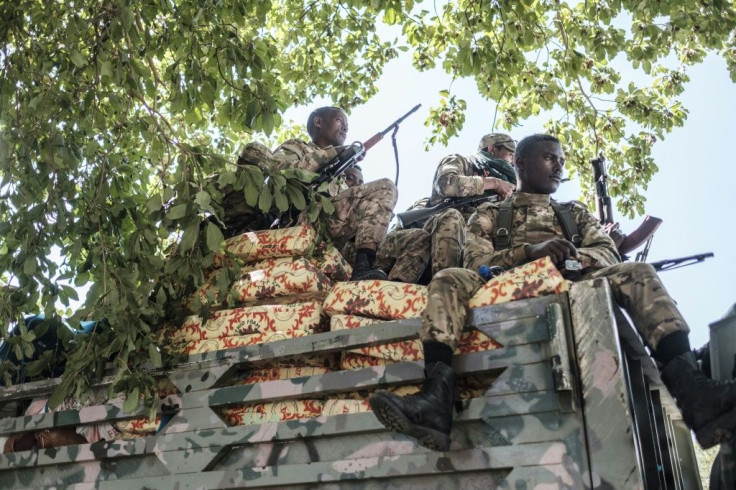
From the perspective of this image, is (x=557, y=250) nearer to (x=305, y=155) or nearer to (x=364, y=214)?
(x=364, y=214)

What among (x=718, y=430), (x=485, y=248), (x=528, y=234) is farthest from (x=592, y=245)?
(x=718, y=430)

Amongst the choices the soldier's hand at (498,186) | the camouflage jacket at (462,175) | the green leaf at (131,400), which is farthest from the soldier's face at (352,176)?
the green leaf at (131,400)

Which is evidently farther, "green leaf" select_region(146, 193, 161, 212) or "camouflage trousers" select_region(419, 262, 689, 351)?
"green leaf" select_region(146, 193, 161, 212)

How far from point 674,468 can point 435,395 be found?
4.05 ft

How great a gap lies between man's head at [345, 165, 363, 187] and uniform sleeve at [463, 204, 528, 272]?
1725 mm

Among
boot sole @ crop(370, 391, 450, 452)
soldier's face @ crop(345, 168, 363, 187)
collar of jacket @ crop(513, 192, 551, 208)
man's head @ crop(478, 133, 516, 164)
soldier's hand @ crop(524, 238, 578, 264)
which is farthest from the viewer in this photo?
man's head @ crop(478, 133, 516, 164)

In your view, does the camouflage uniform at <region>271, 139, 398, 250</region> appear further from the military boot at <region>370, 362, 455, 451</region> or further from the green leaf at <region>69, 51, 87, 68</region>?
the military boot at <region>370, 362, 455, 451</region>

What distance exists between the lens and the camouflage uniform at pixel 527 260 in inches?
107

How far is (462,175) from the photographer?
197 inches

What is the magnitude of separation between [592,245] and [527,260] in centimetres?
43

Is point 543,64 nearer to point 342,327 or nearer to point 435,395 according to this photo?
point 342,327

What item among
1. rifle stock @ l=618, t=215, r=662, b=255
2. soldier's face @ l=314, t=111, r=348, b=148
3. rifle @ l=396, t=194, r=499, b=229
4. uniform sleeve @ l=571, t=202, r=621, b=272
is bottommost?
uniform sleeve @ l=571, t=202, r=621, b=272

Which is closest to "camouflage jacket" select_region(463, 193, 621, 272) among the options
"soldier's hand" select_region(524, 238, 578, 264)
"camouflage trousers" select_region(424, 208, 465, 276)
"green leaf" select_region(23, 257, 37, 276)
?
"soldier's hand" select_region(524, 238, 578, 264)

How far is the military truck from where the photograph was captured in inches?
95.7
